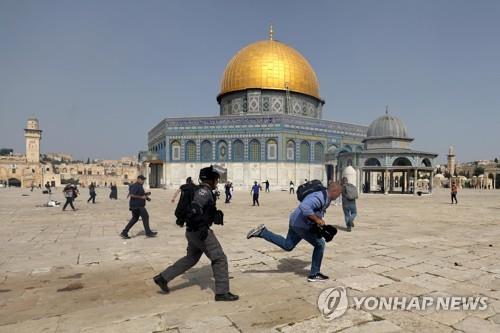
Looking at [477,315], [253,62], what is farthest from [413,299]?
[253,62]

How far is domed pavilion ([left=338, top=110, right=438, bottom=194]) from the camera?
3105cm

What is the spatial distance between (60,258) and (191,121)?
34929 millimetres

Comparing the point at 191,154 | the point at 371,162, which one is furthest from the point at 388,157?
the point at 191,154

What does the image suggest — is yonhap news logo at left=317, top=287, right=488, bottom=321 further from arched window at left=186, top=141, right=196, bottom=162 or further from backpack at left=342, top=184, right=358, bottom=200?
arched window at left=186, top=141, right=196, bottom=162

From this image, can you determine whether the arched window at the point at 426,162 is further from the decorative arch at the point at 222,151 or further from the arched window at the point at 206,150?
the arched window at the point at 206,150

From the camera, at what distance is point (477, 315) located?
322cm

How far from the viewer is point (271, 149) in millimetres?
37750

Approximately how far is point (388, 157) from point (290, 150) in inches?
429

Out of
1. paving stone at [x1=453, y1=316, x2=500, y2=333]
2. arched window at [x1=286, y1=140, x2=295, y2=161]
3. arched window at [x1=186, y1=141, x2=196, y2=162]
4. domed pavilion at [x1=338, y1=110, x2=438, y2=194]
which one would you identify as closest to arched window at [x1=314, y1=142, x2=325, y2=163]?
arched window at [x1=286, y1=140, x2=295, y2=161]

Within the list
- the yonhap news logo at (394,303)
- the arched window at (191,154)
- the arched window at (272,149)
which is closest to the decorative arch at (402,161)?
the arched window at (272,149)

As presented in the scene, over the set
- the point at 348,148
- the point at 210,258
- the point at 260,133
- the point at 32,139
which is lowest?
the point at 210,258

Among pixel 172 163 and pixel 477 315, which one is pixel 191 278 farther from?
pixel 172 163

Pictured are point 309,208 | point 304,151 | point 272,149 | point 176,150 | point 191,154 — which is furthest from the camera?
point 176,150

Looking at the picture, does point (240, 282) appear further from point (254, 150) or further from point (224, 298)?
point (254, 150)
